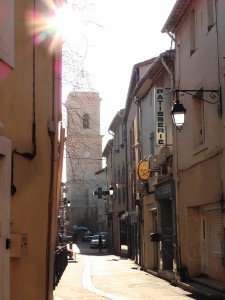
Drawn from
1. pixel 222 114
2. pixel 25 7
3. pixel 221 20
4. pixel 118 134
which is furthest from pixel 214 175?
pixel 118 134

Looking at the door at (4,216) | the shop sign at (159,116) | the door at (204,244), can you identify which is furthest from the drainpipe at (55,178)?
the shop sign at (159,116)

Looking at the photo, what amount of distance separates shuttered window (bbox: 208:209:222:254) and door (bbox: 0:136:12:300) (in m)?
8.82

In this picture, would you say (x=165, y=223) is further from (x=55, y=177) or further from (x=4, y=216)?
(x=4, y=216)

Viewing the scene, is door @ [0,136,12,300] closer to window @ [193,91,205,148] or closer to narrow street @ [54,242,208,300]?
narrow street @ [54,242,208,300]

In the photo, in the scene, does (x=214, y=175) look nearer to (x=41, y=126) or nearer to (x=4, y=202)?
(x=41, y=126)

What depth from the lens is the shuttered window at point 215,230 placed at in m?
14.0

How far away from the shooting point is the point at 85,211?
8706cm

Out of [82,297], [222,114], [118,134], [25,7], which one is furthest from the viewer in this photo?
[118,134]

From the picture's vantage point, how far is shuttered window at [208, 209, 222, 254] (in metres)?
14.0

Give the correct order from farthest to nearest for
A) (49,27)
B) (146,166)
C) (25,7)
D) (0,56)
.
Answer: (146,166) → (49,27) → (25,7) → (0,56)

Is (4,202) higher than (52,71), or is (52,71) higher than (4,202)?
(52,71)

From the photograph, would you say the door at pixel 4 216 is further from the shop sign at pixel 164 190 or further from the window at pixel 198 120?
the shop sign at pixel 164 190

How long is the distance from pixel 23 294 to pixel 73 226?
78.4m

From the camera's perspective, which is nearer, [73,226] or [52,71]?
[52,71]
